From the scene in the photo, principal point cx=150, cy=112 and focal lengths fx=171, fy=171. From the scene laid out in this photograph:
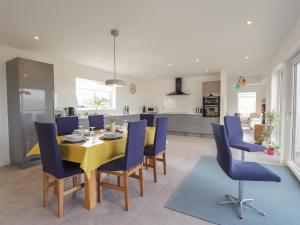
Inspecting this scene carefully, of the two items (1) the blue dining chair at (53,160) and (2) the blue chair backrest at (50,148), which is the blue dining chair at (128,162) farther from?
(2) the blue chair backrest at (50,148)

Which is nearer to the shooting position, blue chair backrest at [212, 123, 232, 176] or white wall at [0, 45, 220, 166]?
blue chair backrest at [212, 123, 232, 176]

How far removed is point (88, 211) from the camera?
1.93m

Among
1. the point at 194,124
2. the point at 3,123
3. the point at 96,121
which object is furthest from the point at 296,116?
the point at 3,123

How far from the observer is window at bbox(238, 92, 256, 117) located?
1020cm

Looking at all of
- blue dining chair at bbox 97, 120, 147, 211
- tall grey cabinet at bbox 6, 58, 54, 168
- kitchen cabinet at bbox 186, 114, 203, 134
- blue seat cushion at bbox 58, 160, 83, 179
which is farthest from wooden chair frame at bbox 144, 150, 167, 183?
kitchen cabinet at bbox 186, 114, 203, 134

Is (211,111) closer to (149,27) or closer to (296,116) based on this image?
(296,116)

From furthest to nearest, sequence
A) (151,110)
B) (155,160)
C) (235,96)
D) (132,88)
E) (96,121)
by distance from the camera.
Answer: (235,96), (151,110), (132,88), (96,121), (155,160)

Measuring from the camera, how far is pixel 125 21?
Result: 8.14ft

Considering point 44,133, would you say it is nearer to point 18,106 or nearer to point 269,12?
point 18,106

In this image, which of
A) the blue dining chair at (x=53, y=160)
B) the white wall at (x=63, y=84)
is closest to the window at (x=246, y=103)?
the white wall at (x=63, y=84)

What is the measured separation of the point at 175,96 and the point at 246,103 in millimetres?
5809

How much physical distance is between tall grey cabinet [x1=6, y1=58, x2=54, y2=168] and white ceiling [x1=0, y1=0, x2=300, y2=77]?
496 mm

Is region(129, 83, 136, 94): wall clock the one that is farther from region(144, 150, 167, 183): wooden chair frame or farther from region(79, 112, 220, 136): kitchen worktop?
region(144, 150, 167, 183): wooden chair frame

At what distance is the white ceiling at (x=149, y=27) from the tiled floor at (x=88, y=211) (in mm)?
2398
